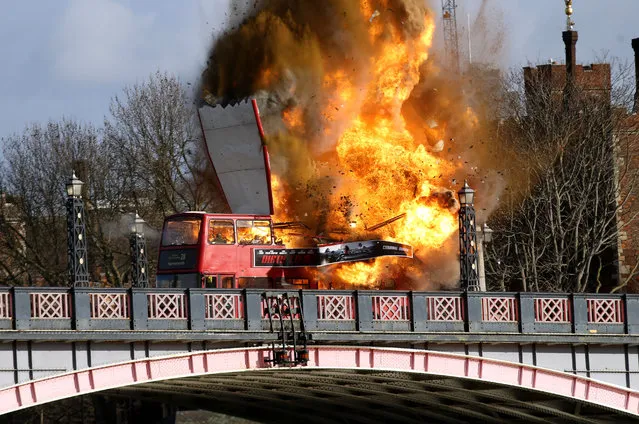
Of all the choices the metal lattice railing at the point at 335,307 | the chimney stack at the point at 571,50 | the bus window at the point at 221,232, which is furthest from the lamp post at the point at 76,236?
the chimney stack at the point at 571,50

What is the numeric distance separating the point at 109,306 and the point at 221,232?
15.1 meters

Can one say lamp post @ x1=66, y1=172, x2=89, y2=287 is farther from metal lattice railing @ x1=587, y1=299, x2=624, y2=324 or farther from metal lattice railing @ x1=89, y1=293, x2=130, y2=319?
metal lattice railing @ x1=587, y1=299, x2=624, y2=324

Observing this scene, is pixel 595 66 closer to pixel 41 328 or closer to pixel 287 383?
pixel 287 383

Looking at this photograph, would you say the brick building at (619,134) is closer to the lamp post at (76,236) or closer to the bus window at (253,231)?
the bus window at (253,231)

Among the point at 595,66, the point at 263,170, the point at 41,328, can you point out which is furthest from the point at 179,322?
the point at 595,66

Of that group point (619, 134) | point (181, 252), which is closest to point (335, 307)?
point (181, 252)

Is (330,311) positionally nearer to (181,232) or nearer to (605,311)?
(605,311)

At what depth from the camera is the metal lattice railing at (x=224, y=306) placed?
163 ft

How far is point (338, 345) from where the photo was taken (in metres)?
51.4

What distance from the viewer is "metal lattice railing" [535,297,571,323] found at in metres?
55.1

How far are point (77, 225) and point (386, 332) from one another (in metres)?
9.71

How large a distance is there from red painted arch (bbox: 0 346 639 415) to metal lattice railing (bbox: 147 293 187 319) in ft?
4.04

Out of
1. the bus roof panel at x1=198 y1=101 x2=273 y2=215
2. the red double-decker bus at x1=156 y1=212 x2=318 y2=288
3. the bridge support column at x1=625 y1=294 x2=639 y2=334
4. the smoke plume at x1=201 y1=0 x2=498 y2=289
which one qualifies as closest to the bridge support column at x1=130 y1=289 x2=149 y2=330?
the red double-decker bus at x1=156 y1=212 x2=318 y2=288

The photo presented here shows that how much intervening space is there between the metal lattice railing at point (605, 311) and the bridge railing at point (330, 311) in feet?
0.10
